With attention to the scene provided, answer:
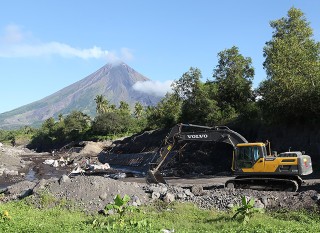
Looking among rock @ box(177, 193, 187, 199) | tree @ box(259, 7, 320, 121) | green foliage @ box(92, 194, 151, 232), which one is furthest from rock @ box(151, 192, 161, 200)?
tree @ box(259, 7, 320, 121)

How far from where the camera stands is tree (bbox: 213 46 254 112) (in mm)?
49219

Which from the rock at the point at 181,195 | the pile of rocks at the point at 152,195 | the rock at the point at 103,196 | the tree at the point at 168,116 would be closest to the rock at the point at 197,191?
the pile of rocks at the point at 152,195

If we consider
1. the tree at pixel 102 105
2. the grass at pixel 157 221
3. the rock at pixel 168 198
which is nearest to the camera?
the grass at pixel 157 221

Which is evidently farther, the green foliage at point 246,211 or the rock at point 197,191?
the rock at point 197,191

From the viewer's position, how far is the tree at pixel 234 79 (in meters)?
49.2

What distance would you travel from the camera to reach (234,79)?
49188 millimetres

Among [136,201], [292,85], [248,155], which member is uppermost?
[292,85]

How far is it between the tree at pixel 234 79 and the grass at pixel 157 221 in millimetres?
34025

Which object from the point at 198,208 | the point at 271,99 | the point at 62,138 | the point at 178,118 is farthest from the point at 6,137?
the point at 198,208

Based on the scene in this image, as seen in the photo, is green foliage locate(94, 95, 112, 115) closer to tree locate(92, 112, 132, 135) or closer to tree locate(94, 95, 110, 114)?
tree locate(94, 95, 110, 114)

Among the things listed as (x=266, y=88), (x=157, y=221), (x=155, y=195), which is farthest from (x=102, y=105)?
(x=157, y=221)

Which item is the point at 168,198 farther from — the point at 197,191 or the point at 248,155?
the point at 248,155

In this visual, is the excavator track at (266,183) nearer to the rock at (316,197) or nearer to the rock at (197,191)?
the rock at (197,191)

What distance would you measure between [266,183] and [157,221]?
7.90 meters
